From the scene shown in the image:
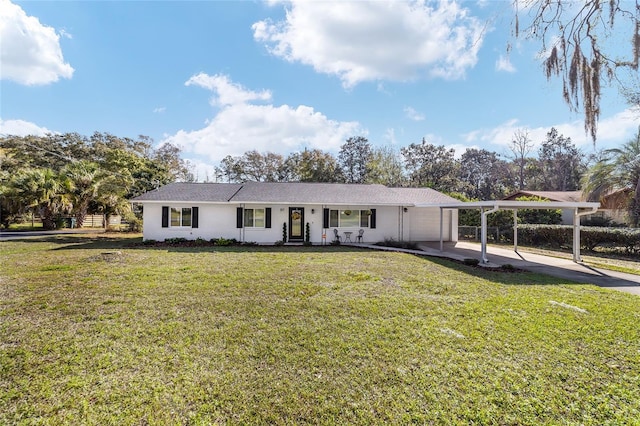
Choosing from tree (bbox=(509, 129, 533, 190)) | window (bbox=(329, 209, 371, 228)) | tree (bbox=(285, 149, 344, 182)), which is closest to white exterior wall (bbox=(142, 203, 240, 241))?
window (bbox=(329, 209, 371, 228))

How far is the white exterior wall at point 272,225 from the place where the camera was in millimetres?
14594

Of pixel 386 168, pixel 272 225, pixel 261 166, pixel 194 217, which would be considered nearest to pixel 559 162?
pixel 386 168

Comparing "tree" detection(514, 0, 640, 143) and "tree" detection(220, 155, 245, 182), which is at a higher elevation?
"tree" detection(220, 155, 245, 182)

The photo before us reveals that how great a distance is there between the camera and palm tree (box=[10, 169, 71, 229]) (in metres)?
18.4

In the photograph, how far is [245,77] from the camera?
15797 mm

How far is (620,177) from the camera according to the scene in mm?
13688

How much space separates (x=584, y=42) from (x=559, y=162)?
141 ft

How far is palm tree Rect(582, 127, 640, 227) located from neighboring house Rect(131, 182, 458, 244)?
20.9 feet

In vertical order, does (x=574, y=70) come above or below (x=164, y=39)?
below

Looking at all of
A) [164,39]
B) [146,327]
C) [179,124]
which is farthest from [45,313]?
[179,124]

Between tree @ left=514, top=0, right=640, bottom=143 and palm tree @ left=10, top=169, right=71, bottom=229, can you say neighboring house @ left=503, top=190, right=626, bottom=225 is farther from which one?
palm tree @ left=10, top=169, right=71, bottom=229

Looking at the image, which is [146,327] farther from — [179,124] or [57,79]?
[179,124]

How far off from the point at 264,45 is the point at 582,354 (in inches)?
570

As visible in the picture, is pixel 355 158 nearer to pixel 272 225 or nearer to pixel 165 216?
pixel 272 225
